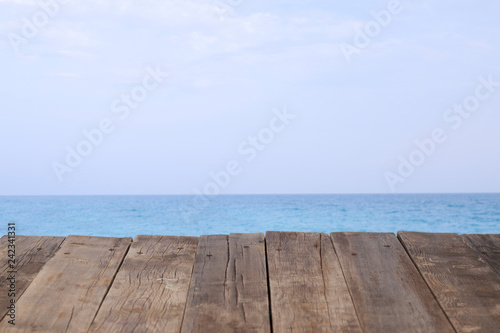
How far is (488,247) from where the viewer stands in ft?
5.65

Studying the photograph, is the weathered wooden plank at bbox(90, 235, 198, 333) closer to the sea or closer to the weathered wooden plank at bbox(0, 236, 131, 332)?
the weathered wooden plank at bbox(0, 236, 131, 332)

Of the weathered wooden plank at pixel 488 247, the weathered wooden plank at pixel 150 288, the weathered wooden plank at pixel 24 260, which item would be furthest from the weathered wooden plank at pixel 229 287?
Answer: the weathered wooden plank at pixel 488 247

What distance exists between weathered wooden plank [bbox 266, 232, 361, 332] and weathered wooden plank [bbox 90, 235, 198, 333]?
0.94 ft

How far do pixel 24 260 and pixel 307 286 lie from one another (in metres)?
1.01

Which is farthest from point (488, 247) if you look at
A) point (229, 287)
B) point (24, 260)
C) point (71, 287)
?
point (24, 260)

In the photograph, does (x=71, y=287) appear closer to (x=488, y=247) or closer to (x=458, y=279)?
(x=458, y=279)

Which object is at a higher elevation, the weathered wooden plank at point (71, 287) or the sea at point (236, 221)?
the weathered wooden plank at point (71, 287)

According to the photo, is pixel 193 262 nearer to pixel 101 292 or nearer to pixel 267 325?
pixel 101 292

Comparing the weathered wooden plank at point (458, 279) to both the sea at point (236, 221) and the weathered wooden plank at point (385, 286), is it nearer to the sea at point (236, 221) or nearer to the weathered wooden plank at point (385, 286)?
the weathered wooden plank at point (385, 286)

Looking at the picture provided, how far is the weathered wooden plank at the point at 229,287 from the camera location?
1196mm

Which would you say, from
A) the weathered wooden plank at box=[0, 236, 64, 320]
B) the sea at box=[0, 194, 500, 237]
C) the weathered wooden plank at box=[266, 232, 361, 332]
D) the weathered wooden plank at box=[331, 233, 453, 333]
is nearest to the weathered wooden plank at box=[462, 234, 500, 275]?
the weathered wooden plank at box=[331, 233, 453, 333]

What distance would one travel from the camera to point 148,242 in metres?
1.76

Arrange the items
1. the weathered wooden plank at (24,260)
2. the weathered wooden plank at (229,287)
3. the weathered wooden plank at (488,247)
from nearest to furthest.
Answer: the weathered wooden plank at (229,287)
the weathered wooden plank at (24,260)
the weathered wooden plank at (488,247)

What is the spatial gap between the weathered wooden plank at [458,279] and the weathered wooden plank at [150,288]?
779mm
